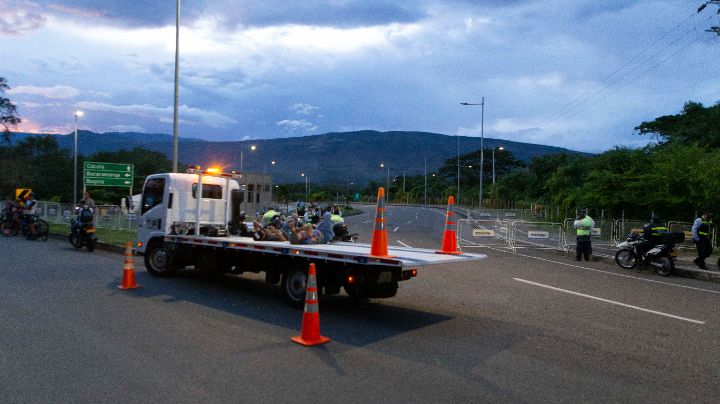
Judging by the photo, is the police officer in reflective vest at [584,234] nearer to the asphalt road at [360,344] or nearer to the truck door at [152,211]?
the asphalt road at [360,344]

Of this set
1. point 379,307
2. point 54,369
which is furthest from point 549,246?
point 54,369

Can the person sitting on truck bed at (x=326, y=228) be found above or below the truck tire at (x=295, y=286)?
above

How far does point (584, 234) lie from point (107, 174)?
24584 millimetres

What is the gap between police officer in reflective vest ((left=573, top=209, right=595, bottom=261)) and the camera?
55.8 ft

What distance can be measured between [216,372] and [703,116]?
50255mm

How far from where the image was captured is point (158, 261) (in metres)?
11.8

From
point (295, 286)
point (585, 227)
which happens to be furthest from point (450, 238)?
point (585, 227)

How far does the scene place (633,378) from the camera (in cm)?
527

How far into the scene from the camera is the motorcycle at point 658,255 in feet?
45.6

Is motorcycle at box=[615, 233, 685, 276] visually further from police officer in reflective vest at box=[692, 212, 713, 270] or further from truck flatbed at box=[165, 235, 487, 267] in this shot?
truck flatbed at box=[165, 235, 487, 267]

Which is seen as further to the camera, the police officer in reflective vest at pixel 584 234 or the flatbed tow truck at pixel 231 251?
the police officer in reflective vest at pixel 584 234

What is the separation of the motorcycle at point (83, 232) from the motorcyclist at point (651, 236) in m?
16.5

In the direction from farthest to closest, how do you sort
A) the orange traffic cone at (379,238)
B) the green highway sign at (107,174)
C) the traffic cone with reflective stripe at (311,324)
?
the green highway sign at (107,174)
the orange traffic cone at (379,238)
the traffic cone with reflective stripe at (311,324)

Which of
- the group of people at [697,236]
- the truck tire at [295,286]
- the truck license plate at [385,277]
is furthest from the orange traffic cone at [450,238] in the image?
the group of people at [697,236]
